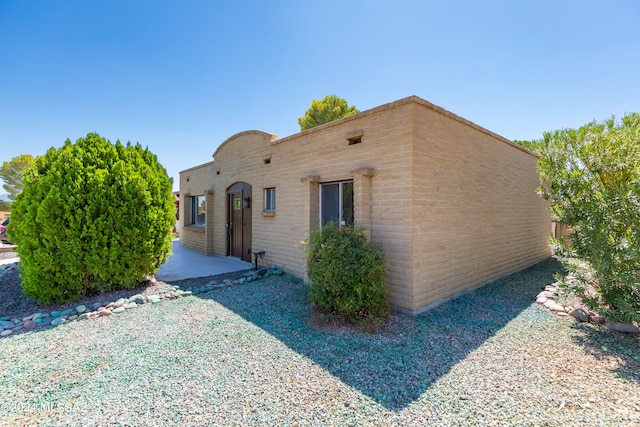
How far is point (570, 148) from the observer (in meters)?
5.02

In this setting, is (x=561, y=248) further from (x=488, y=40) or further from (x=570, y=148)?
(x=488, y=40)

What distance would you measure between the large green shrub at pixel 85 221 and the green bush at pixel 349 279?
4.17 m

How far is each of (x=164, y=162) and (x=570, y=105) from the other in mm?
11145

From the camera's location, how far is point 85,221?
530 centimetres

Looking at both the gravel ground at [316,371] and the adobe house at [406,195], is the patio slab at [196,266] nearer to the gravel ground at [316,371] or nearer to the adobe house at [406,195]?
the adobe house at [406,195]

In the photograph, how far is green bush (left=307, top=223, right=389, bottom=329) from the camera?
412cm

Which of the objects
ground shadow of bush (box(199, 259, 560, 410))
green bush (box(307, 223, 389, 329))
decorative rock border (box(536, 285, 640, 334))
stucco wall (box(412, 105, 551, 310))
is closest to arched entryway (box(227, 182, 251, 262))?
ground shadow of bush (box(199, 259, 560, 410))

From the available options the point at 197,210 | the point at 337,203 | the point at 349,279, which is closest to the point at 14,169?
the point at 197,210

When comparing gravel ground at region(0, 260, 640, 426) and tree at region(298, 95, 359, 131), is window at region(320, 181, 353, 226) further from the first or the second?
tree at region(298, 95, 359, 131)

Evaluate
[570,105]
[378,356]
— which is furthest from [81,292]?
[570,105]

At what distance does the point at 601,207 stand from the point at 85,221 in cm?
907

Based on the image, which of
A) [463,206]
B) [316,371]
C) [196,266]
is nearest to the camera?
[316,371]

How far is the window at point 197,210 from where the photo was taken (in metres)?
12.5

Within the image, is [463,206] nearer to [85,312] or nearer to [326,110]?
[85,312]
